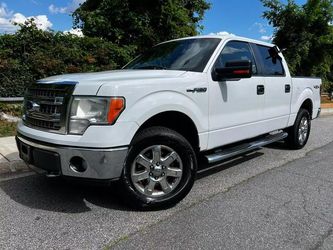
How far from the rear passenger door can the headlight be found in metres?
2.85

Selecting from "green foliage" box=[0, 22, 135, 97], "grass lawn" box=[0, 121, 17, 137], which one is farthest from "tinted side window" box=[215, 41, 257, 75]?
"green foliage" box=[0, 22, 135, 97]

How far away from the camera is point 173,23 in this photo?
13.2 m

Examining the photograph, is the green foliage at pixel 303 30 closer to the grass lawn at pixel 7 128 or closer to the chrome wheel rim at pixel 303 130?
the chrome wheel rim at pixel 303 130

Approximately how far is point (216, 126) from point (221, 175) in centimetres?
95

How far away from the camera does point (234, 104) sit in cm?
491

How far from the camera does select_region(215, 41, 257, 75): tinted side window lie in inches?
191

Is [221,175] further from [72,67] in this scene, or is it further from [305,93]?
[72,67]

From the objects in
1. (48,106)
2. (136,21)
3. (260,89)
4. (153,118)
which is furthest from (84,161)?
(136,21)

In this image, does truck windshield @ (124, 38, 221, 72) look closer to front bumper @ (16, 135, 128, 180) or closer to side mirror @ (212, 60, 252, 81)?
side mirror @ (212, 60, 252, 81)

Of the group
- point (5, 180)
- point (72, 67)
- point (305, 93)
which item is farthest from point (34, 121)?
point (72, 67)

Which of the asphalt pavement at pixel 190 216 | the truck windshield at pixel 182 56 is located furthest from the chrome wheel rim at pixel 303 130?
the truck windshield at pixel 182 56

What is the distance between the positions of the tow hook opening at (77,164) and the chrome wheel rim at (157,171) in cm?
50

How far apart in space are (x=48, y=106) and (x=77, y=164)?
71 centimetres

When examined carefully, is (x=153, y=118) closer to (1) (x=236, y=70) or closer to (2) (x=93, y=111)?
(2) (x=93, y=111)
